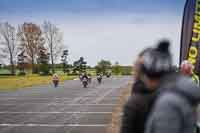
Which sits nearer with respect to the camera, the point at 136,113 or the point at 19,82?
the point at 136,113

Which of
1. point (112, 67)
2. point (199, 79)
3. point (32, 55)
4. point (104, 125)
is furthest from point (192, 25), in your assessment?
point (112, 67)

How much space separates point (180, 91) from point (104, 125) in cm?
981

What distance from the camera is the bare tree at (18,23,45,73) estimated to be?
84.3 meters

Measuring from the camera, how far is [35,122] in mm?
12922

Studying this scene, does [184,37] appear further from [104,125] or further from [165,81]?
[165,81]

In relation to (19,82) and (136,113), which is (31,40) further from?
(136,113)

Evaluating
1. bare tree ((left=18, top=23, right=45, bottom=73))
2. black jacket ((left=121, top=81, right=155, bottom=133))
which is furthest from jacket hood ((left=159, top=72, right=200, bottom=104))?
bare tree ((left=18, top=23, right=45, bottom=73))

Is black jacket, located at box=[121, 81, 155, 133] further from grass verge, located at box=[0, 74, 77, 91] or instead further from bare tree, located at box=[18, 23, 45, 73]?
bare tree, located at box=[18, 23, 45, 73]

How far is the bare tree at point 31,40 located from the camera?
3319 inches

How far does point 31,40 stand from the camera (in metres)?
85.2

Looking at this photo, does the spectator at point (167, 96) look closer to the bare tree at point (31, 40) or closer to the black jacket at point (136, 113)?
the black jacket at point (136, 113)

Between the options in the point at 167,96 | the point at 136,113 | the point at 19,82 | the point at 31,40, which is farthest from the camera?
the point at 31,40

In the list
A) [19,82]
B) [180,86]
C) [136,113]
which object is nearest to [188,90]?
[180,86]

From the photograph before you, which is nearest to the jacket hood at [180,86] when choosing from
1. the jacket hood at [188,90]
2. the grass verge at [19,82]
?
the jacket hood at [188,90]
